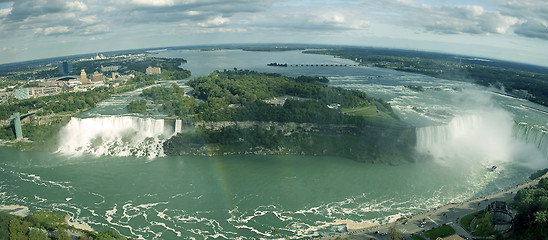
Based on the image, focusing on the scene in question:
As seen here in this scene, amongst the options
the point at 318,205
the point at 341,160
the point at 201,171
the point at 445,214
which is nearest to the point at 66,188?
the point at 201,171

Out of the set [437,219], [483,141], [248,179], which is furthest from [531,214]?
[483,141]

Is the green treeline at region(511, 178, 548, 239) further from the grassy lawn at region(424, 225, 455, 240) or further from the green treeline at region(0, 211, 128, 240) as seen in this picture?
the green treeline at region(0, 211, 128, 240)

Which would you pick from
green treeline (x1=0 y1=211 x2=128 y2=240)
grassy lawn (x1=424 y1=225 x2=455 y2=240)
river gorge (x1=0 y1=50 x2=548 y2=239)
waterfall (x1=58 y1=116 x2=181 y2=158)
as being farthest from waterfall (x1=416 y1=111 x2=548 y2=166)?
green treeline (x1=0 y1=211 x2=128 y2=240)

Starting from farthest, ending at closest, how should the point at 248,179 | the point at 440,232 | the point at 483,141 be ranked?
the point at 483,141, the point at 248,179, the point at 440,232

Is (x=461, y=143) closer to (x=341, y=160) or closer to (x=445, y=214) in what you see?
(x=341, y=160)

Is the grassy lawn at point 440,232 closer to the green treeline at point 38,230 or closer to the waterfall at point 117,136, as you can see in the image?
the green treeline at point 38,230

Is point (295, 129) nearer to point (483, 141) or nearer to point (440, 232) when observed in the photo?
point (483, 141)

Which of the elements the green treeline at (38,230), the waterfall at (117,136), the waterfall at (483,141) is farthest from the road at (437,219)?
the waterfall at (117,136)
